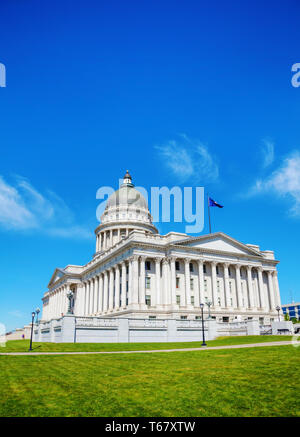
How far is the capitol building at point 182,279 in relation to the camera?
6275 centimetres

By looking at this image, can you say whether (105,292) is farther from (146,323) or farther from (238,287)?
(146,323)

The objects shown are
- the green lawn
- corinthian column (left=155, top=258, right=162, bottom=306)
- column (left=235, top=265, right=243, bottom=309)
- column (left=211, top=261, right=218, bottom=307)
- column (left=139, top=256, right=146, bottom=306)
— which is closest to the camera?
the green lawn

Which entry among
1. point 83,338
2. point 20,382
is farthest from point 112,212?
point 20,382

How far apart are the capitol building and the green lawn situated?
133 feet

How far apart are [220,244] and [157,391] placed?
61678 millimetres

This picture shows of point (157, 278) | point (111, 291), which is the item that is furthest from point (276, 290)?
point (111, 291)

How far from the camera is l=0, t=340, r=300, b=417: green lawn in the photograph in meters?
8.92

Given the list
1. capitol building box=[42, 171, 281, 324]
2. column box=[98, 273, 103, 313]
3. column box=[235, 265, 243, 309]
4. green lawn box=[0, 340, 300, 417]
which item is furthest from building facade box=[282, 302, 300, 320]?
green lawn box=[0, 340, 300, 417]

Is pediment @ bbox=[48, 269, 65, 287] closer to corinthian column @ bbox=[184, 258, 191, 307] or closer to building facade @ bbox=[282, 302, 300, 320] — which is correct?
corinthian column @ bbox=[184, 258, 191, 307]

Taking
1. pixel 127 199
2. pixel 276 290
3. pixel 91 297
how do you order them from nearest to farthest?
pixel 276 290 < pixel 91 297 < pixel 127 199

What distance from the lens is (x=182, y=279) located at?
65.9m

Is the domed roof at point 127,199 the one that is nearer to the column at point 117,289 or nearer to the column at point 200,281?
the column at point 117,289

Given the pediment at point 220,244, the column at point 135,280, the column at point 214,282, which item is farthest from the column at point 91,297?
the column at point 214,282
